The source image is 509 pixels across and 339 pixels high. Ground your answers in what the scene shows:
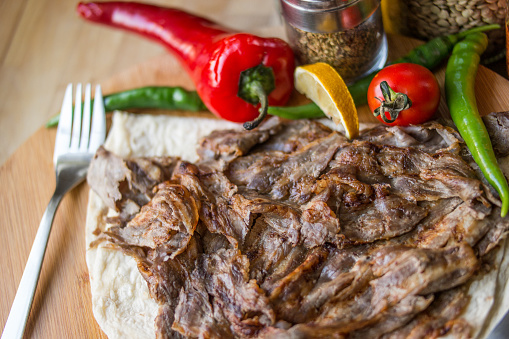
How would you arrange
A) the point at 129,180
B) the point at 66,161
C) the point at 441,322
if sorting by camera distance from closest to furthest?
the point at 441,322 → the point at 129,180 → the point at 66,161

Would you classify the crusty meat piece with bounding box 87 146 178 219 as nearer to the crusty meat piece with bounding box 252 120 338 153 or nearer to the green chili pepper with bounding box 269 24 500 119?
the crusty meat piece with bounding box 252 120 338 153

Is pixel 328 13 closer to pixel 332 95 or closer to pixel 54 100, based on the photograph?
pixel 332 95

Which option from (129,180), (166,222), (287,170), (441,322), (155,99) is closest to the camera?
(441,322)

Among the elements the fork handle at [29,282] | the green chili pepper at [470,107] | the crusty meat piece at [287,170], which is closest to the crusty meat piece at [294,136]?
the crusty meat piece at [287,170]

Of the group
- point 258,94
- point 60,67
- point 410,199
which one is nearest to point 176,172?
point 258,94

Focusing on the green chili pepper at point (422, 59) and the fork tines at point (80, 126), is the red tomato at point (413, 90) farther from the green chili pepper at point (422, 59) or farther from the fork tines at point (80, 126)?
the fork tines at point (80, 126)

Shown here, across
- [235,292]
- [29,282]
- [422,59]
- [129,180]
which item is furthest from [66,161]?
[422,59]
